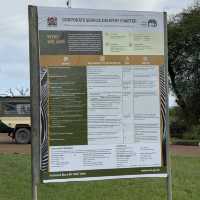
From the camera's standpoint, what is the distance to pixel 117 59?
679 cm

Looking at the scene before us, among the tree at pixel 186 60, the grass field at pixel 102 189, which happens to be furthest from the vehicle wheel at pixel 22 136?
the grass field at pixel 102 189

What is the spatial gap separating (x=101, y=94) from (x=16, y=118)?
2279 cm

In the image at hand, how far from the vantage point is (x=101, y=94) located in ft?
22.0

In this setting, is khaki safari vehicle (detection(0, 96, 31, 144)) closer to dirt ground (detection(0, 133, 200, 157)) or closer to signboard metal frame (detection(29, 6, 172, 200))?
dirt ground (detection(0, 133, 200, 157))

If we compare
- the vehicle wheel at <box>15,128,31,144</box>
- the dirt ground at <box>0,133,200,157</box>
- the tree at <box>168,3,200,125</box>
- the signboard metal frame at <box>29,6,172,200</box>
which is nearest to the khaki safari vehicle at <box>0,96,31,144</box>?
the vehicle wheel at <box>15,128,31,144</box>

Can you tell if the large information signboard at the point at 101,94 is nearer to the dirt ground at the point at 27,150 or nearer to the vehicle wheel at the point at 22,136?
the dirt ground at the point at 27,150

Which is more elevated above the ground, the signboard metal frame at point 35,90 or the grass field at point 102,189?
the signboard metal frame at point 35,90

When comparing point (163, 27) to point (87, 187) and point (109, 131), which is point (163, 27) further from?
point (87, 187)

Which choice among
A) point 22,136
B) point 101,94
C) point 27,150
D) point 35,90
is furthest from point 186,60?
point 35,90

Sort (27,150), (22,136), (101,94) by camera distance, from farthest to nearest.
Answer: (22,136)
(27,150)
(101,94)

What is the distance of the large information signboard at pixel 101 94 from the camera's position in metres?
6.49

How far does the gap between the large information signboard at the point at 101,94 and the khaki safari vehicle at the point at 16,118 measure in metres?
22.0

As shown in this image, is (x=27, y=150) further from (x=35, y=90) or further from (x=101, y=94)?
(x=35, y=90)

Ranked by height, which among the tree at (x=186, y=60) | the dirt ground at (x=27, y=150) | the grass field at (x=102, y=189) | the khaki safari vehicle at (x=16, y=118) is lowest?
the dirt ground at (x=27, y=150)
